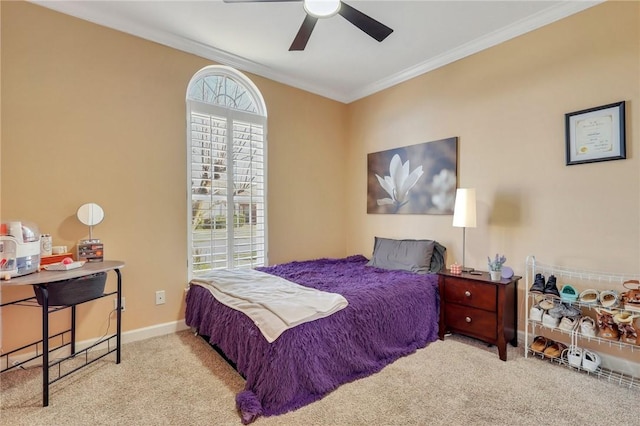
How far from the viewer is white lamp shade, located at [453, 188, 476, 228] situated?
2641mm

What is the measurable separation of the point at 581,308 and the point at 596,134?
131cm

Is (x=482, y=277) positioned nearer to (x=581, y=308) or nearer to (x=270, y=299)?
(x=581, y=308)

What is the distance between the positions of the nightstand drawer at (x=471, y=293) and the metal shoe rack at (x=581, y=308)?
0.31 m

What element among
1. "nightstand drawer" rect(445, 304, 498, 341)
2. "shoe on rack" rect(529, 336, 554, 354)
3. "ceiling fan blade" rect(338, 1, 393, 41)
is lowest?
"shoe on rack" rect(529, 336, 554, 354)

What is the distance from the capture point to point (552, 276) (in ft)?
7.67

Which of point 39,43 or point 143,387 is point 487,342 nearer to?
point 143,387

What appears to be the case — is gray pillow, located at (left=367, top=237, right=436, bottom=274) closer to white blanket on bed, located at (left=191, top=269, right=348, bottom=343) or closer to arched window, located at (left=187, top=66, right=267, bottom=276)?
white blanket on bed, located at (left=191, top=269, right=348, bottom=343)

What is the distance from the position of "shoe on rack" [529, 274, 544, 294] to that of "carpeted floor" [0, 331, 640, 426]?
533mm

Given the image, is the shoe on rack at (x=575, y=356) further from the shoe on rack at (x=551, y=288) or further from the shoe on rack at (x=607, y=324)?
the shoe on rack at (x=551, y=288)

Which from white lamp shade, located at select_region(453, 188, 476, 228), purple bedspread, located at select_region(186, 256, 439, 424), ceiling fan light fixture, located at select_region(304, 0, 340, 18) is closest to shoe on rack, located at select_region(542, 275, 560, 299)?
white lamp shade, located at select_region(453, 188, 476, 228)

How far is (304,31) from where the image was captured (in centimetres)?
217

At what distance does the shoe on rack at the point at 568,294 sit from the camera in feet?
7.15

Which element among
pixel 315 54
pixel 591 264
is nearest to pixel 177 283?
pixel 315 54

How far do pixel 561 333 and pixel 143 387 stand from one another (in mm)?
3083
